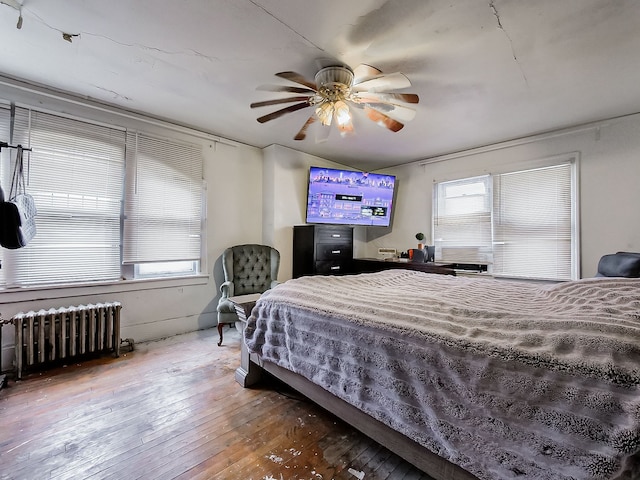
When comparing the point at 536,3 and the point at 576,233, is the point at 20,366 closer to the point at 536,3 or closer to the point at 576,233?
the point at 536,3

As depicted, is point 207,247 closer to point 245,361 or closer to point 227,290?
point 227,290

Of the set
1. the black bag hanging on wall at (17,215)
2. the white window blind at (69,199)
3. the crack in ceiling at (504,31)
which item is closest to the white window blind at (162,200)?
the white window blind at (69,199)

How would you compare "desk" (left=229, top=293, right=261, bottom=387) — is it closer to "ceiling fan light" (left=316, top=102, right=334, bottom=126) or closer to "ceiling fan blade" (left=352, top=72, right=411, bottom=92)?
"ceiling fan light" (left=316, top=102, right=334, bottom=126)

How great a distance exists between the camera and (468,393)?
95 centimetres

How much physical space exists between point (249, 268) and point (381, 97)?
2.62 metres

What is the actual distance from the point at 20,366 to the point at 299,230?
3.09 metres

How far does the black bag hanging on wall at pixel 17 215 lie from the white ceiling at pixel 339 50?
906 millimetres

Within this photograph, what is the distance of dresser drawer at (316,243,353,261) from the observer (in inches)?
153

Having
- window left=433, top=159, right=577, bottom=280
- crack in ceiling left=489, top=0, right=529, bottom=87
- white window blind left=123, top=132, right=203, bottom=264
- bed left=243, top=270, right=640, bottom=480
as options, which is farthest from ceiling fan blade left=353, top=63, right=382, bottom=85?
window left=433, top=159, right=577, bottom=280

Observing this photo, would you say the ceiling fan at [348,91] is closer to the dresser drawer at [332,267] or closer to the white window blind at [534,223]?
the dresser drawer at [332,267]

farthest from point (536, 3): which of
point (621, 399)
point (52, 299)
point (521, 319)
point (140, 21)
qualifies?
point (52, 299)

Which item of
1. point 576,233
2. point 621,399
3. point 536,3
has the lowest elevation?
point 621,399

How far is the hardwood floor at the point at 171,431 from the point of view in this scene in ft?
4.48

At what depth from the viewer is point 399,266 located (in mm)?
4055
